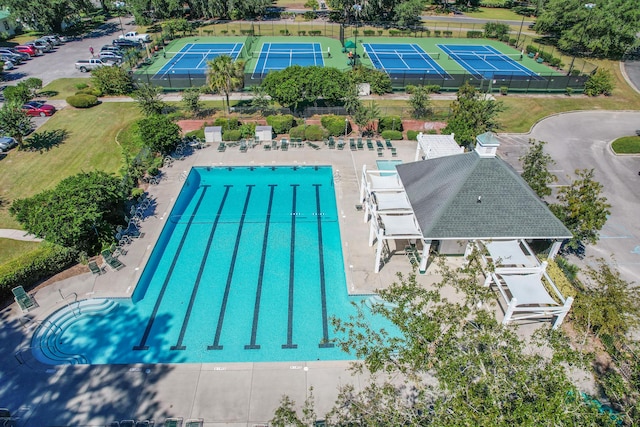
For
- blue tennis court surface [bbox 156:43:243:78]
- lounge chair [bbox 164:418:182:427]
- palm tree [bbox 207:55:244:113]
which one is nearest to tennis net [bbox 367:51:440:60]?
blue tennis court surface [bbox 156:43:243:78]

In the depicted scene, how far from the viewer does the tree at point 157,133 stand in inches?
1264

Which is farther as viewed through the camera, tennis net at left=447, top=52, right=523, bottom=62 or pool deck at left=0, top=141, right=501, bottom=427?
tennis net at left=447, top=52, right=523, bottom=62

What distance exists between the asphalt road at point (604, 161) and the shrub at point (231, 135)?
23533mm

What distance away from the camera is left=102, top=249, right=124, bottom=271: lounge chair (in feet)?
73.8

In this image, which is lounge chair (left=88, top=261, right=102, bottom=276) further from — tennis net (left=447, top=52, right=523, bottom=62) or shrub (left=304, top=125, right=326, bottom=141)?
tennis net (left=447, top=52, right=523, bottom=62)

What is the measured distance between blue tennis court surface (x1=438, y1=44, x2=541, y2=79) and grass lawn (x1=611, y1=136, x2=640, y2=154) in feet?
55.3

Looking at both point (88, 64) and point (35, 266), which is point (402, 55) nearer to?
point (88, 64)

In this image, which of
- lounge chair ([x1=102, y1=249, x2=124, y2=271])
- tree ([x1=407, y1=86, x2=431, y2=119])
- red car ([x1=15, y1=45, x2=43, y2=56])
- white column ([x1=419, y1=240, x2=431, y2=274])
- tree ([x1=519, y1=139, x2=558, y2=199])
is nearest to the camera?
white column ([x1=419, y1=240, x2=431, y2=274])

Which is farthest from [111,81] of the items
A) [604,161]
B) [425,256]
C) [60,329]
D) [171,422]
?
[604,161]

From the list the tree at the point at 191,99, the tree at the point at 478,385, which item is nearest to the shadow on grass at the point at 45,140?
the tree at the point at 191,99

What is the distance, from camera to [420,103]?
38062mm

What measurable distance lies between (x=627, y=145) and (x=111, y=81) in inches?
2043

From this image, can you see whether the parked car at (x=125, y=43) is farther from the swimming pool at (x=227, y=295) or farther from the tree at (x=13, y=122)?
the swimming pool at (x=227, y=295)

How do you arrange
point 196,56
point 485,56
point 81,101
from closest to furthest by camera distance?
point 81,101
point 196,56
point 485,56
